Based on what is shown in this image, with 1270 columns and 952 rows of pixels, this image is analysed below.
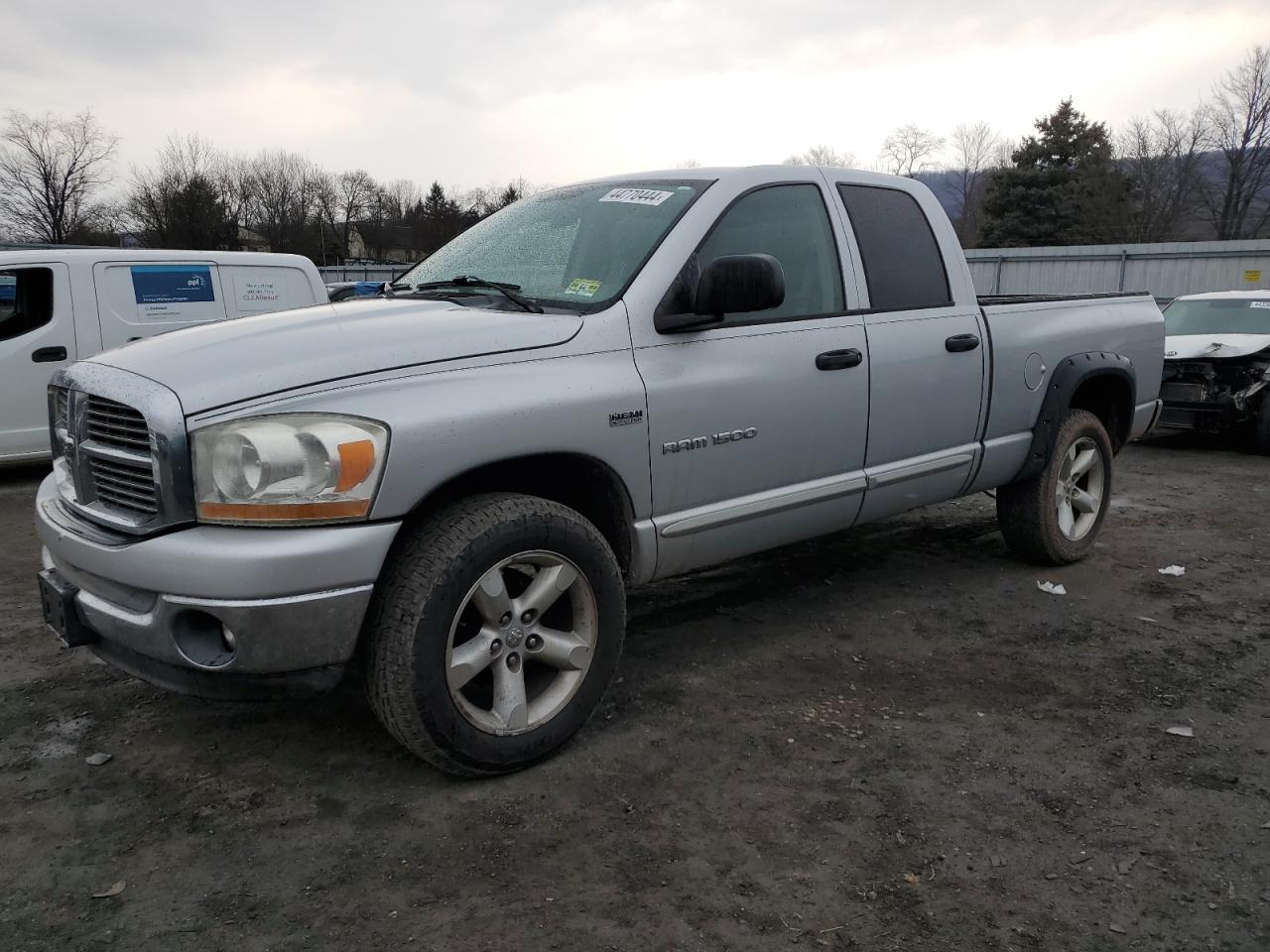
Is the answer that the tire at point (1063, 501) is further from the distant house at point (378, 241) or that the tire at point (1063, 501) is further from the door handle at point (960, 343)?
the distant house at point (378, 241)

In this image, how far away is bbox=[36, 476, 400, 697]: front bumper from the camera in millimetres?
2494

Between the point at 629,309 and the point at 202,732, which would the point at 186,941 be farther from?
the point at 629,309

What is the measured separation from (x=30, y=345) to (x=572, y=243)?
6.23 meters

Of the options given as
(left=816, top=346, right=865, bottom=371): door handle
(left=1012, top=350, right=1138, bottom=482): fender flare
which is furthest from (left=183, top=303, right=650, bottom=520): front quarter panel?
(left=1012, top=350, right=1138, bottom=482): fender flare

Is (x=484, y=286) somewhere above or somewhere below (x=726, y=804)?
above

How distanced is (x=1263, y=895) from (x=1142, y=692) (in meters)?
1.31

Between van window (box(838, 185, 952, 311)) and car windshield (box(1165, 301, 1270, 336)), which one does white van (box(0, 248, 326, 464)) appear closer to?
van window (box(838, 185, 952, 311))

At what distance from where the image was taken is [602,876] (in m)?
2.52

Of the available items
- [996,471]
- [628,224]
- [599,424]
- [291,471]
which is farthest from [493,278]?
[996,471]

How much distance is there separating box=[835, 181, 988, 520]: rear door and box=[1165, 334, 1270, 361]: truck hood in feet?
19.9

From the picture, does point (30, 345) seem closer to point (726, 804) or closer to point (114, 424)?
point (114, 424)

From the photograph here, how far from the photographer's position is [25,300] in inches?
310

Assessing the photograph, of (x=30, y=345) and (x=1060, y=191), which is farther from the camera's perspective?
(x=1060, y=191)

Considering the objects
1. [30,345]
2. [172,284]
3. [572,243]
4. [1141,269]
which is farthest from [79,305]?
[1141,269]
